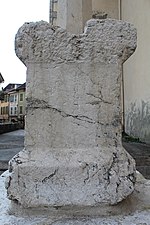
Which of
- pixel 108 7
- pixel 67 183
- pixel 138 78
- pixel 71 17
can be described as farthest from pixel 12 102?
pixel 67 183

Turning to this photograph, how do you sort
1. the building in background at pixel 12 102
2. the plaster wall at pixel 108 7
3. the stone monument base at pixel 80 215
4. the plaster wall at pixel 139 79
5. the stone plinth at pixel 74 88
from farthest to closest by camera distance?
the building in background at pixel 12 102 → the plaster wall at pixel 108 7 → the plaster wall at pixel 139 79 → the stone plinth at pixel 74 88 → the stone monument base at pixel 80 215

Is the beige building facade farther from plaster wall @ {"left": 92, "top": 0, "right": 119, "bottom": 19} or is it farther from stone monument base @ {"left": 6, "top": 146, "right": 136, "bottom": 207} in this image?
stone monument base @ {"left": 6, "top": 146, "right": 136, "bottom": 207}

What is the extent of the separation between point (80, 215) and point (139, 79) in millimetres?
6734

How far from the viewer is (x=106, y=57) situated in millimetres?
1476

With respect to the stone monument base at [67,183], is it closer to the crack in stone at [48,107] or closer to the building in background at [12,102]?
the crack in stone at [48,107]

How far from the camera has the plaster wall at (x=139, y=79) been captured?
716cm

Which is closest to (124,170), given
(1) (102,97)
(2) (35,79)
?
(1) (102,97)

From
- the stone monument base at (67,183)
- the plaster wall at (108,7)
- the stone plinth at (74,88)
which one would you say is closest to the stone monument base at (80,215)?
the stone monument base at (67,183)

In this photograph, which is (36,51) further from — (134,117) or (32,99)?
(134,117)

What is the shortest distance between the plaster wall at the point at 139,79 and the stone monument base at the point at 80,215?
578cm

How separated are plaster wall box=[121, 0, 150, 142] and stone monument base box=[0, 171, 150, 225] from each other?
5.78m

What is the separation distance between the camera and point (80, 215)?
4.51 ft

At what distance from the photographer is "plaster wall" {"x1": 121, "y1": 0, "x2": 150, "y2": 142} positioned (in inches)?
282

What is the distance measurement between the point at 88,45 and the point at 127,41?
20 centimetres
